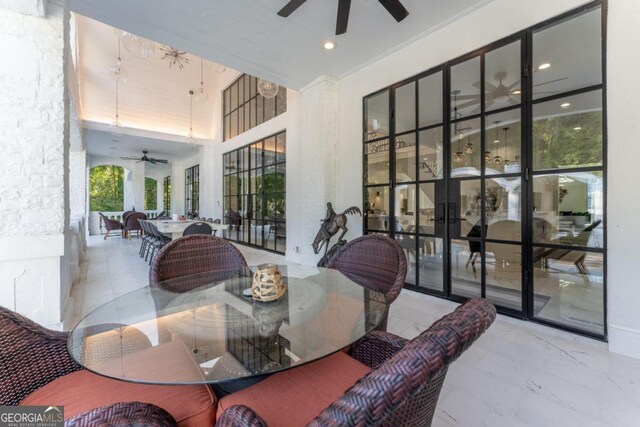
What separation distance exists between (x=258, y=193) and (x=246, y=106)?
2.64m

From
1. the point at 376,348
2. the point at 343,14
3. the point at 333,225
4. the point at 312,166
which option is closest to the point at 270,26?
the point at 343,14

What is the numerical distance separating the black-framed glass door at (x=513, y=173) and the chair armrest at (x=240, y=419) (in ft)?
9.88

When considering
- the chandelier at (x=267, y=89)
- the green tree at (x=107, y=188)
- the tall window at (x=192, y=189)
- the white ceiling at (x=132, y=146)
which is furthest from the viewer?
the green tree at (x=107, y=188)

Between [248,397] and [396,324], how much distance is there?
207 centimetres

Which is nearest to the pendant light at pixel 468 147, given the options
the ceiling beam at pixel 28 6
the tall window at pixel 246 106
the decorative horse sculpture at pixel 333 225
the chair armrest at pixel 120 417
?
the decorative horse sculpture at pixel 333 225

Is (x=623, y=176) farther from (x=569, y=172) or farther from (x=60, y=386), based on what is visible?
(x=60, y=386)

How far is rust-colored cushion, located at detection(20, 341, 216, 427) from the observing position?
0.89 metres

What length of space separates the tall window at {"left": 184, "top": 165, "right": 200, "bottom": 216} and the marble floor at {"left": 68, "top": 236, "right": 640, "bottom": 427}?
27.7ft

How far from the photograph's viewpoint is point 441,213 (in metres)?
3.39

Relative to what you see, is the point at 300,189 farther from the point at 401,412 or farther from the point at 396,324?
the point at 401,412

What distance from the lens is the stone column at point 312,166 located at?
187 inches

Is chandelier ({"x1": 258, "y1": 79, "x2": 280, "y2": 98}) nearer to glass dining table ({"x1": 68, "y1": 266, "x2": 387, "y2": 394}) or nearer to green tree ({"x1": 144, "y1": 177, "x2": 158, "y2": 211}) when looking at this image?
glass dining table ({"x1": 68, "y1": 266, "x2": 387, "y2": 394})

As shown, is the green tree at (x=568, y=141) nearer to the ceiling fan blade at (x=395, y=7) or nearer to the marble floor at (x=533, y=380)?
the marble floor at (x=533, y=380)

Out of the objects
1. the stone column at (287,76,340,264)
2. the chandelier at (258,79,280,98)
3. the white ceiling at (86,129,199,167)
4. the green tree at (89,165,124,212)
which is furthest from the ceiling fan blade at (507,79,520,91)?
the green tree at (89,165,124,212)
